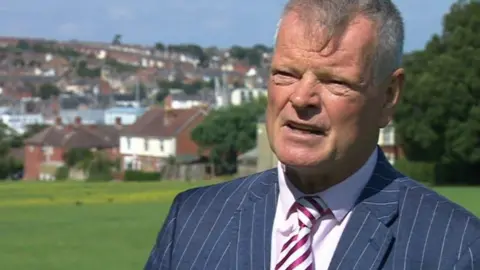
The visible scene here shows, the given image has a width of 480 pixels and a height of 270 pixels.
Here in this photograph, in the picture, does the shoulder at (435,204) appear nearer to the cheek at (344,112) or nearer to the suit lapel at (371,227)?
the suit lapel at (371,227)

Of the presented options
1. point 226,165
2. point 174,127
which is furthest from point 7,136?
point 226,165

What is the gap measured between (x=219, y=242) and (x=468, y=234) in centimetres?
68

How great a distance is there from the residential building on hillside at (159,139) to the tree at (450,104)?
1685 inches

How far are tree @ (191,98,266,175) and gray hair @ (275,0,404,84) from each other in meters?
76.9

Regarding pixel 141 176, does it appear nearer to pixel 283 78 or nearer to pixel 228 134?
pixel 228 134

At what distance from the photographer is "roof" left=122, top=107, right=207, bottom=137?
96375 mm

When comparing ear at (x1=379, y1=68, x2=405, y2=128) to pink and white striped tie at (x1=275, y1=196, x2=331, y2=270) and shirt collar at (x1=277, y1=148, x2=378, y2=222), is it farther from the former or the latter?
pink and white striped tie at (x1=275, y1=196, x2=331, y2=270)

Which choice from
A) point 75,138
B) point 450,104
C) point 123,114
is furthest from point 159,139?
point 123,114

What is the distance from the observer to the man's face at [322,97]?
9.36 feet

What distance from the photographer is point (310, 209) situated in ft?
9.70

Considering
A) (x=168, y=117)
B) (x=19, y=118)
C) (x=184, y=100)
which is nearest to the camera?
(x=168, y=117)

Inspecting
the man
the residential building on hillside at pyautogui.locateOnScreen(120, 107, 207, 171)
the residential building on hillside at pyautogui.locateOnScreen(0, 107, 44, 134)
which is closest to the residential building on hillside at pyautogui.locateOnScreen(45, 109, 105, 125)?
the residential building on hillside at pyautogui.locateOnScreen(0, 107, 44, 134)

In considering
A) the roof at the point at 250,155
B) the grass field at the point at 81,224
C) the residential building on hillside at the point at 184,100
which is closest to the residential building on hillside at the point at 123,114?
the residential building on hillside at the point at 184,100

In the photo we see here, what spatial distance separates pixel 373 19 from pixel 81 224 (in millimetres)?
18523
